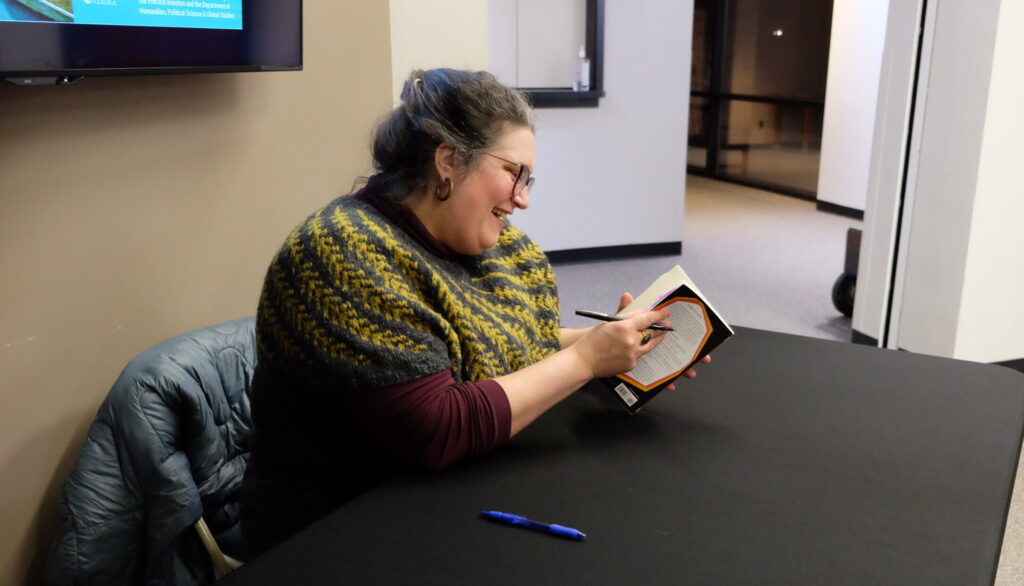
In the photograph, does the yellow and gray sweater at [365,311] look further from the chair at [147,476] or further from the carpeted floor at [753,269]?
the carpeted floor at [753,269]

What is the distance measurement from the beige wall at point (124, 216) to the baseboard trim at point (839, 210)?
510cm

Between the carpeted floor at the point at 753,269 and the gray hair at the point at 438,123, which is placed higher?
the gray hair at the point at 438,123

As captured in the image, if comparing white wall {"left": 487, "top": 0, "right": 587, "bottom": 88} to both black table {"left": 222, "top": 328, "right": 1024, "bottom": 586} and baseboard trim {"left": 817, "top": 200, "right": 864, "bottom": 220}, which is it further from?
black table {"left": 222, "top": 328, "right": 1024, "bottom": 586}

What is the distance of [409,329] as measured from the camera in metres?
1.21

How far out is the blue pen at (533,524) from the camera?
1.02 metres

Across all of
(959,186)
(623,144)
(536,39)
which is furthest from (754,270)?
(959,186)

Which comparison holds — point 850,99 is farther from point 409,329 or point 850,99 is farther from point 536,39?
point 409,329

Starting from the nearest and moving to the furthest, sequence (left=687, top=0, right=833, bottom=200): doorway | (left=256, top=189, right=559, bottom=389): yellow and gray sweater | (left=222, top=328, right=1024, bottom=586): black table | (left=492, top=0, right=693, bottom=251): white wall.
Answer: (left=222, top=328, right=1024, bottom=586): black table
(left=256, top=189, right=559, bottom=389): yellow and gray sweater
(left=492, top=0, right=693, bottom=251): white wall
(left=687, top=0, right=833, bottom=200): doorway

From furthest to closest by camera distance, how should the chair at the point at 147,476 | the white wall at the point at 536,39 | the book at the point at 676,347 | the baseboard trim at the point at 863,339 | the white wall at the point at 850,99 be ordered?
the white wall at the point at 850,99
the white wall at the point at 536,39
the baseboard trim at the point at 863,339
the chair at the point at 147,476
the book at the point at 676,347

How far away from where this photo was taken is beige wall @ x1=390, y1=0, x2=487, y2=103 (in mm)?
2277

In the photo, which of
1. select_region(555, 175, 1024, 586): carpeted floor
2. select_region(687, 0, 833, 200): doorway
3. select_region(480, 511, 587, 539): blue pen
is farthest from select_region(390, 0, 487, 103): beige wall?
select_region(687, 0, 833, 200): doorway

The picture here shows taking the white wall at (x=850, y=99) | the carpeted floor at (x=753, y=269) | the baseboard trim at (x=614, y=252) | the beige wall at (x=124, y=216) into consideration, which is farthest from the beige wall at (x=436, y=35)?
the white wall at (x=850, y=99)

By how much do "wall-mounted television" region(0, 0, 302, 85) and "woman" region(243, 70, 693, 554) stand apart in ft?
1.78

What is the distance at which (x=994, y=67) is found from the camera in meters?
3.00
